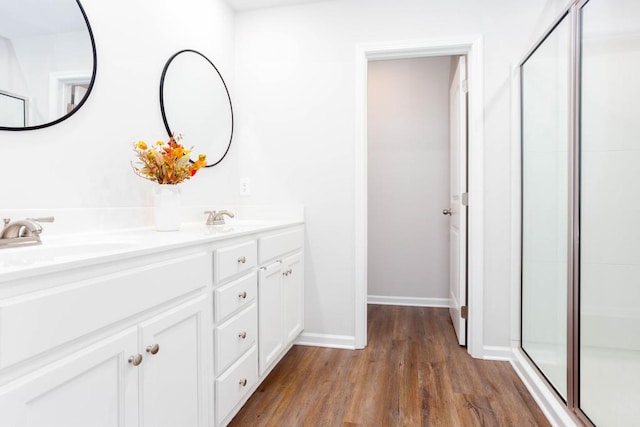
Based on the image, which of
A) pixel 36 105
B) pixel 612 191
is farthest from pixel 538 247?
pixel 36 105

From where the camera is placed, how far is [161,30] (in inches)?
75.1

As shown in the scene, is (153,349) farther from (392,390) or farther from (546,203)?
(546,203)

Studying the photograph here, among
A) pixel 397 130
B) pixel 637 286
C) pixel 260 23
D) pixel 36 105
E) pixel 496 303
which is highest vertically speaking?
pixel 260 23

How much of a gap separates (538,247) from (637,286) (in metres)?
0.75

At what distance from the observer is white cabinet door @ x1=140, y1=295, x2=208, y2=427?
104 cm

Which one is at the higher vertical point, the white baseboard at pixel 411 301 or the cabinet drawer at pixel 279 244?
the cabinet drawer at pixel 279 244

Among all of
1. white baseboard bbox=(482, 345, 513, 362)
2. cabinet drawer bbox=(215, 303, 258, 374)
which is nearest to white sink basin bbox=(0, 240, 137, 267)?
cabinet drawer bbox=(215, 303, 258, 374)

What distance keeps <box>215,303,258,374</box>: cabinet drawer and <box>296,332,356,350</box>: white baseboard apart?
873mm

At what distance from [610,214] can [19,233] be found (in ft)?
6.57

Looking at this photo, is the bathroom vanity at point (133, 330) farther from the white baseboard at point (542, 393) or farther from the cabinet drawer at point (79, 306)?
the white baseboard at point (542, 393)

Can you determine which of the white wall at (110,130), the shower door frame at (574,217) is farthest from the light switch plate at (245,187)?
the shower door frame at (574,217)

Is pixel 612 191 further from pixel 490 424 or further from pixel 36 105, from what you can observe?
pixel 36 105

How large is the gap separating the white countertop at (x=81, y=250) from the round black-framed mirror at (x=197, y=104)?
666mm

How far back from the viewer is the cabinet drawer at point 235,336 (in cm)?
142
